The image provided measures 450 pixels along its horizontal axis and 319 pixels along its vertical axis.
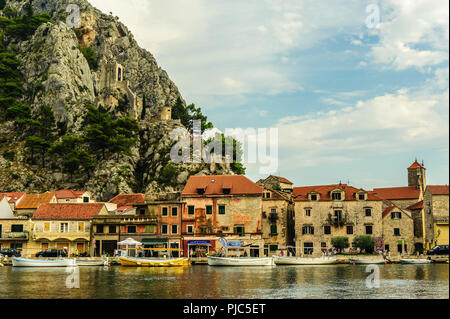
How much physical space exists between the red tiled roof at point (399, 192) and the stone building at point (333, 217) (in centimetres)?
2837

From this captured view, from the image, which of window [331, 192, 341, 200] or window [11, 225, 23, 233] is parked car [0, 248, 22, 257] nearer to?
window [11, 225, 23, 233]

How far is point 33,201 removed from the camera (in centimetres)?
8231

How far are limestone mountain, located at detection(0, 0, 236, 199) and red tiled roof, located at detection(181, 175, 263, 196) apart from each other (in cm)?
2585

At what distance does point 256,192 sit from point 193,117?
6206cm

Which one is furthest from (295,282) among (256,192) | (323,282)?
(256,192)

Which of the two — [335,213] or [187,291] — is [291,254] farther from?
[187,291]

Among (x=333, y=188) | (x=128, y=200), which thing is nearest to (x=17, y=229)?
(x=128, y=200)

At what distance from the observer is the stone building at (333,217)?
78375mm

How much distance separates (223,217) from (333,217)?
717 inches

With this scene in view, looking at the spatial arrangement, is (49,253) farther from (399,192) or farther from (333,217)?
(399,192)

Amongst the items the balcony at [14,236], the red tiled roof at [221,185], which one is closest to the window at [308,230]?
the red tiled roof at [221,185]

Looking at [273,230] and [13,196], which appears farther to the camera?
[13,196]

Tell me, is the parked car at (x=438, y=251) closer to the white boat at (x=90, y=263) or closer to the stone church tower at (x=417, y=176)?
the stone church tower at (x=417, y=176)
